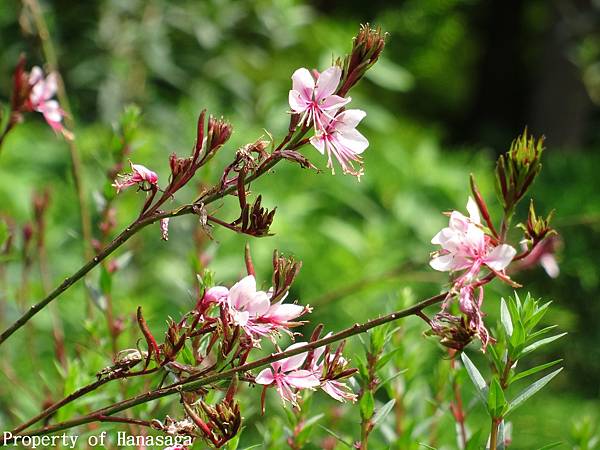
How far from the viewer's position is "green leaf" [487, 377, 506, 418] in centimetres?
60

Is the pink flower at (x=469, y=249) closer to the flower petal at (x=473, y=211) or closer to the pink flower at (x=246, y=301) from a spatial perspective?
the flower petal at (x=473, y=211)

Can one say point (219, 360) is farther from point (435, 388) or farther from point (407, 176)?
point (407, 176)

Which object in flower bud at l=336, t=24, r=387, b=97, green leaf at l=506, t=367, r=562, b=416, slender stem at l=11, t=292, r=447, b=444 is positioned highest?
flower bud at l=336, t=24, r=387, b=97

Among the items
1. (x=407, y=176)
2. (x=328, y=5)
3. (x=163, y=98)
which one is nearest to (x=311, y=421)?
(x=407, y=176)

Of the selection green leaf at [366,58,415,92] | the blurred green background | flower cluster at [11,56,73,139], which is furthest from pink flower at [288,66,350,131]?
green leaf at [366,58,415,92]

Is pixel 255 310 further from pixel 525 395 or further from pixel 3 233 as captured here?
pixel 3 233

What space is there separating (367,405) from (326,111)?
9.0 inches

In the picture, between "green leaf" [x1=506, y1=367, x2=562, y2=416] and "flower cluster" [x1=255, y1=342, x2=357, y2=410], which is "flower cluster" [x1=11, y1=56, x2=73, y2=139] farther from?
"green leaf" [x1=506, y1=367, x2=562, y2=416]

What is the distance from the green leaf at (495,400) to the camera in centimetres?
60

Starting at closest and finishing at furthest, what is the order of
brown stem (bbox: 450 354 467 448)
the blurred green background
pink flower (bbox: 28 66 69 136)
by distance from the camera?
brown stem (bbox: 450 354 467 448)
pink flower (bbox: 28 66 69 136)
the blurred green background

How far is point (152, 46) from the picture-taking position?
276 cm

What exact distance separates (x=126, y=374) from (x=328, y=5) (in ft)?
14.1

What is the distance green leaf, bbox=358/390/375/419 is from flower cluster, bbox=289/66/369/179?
0.18 metres

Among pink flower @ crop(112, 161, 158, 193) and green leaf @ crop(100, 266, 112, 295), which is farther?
green leaf @ crop(100, 266, 112, 295)
